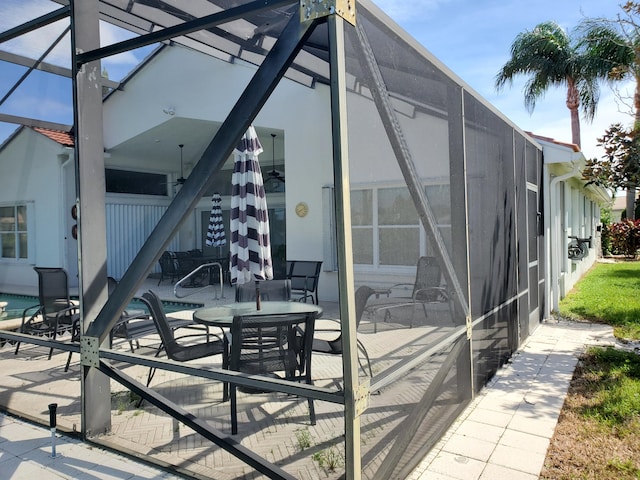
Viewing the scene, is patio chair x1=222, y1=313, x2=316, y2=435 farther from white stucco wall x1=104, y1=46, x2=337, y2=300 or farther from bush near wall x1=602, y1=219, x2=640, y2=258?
bush near wall x1=602, y1=219, x2=640, y2=258

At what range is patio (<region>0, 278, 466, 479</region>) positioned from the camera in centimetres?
267

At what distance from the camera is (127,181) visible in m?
14.1

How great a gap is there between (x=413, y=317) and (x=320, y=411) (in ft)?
4.72

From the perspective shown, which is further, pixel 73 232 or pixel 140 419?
pixel 73 232

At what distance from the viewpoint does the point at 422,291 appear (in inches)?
123

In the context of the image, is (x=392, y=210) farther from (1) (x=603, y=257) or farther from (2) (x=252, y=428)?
(1) (x=603, y=257)

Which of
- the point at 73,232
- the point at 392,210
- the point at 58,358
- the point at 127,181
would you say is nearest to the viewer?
the point at 392,210

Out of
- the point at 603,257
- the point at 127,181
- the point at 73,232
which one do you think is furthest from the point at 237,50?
the point at 603,257

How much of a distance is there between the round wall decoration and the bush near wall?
17390 millimetres

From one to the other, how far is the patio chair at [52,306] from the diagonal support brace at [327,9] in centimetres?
442

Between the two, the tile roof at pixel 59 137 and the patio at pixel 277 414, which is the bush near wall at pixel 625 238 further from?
the tile roof at pixel 59 137

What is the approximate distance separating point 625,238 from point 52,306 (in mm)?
22951

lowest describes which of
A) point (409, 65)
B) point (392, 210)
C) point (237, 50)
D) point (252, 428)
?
point (252, 428)

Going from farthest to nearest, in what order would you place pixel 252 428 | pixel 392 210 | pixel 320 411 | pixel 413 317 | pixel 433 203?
pixel 320 411, pixel 252 428, pixel 433 203, pixel 413 317, pixel 392 210
